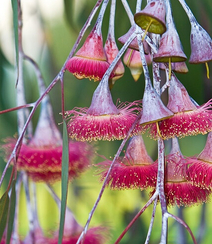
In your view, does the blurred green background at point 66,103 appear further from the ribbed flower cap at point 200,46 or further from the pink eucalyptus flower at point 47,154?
the ribbed flower cap at point 200,46

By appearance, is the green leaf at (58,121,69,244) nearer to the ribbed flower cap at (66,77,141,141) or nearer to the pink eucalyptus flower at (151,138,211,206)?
the ribbed flower cap at (66,77,141,141)

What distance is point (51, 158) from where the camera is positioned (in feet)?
2.60

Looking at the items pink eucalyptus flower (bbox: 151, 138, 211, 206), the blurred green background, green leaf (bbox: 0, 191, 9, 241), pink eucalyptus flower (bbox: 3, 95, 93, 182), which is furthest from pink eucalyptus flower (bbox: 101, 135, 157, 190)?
the blurred green background

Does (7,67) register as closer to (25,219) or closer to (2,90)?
(2,90)

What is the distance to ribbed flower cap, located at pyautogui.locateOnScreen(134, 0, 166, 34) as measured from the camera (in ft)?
1.17

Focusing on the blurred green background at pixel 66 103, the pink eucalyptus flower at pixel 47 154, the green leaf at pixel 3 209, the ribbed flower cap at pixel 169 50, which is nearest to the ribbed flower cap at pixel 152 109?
the ribbed flower cap at pixel 169 50

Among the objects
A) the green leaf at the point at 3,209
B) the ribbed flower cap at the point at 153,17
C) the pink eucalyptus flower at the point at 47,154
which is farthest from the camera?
the pink eucalyptus flower at the point at 47,154

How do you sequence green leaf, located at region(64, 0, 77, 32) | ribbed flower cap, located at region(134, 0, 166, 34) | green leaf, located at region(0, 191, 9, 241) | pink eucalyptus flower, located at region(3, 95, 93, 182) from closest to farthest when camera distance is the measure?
ribbed flower cap, located at region(134, 0, 166, 34) < green leaf, located at region(0, 191, 9, 241) < pink eucalyptus flower, located at region(3, 95, 93, 182) < green leaf, located at region(64, 0, 77, 32)

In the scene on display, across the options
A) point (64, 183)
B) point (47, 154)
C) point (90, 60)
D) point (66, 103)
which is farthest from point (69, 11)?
point (64, 183)

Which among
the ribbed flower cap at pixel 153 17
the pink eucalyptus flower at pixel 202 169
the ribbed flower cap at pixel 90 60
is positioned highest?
the ribbed flower cap at pixel 153 17

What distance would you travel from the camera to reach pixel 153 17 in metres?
0.35

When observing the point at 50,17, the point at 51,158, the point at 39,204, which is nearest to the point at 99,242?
the point at 51,158

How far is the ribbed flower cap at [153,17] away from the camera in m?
0.36

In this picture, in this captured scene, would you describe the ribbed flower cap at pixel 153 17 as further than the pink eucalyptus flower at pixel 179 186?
No
